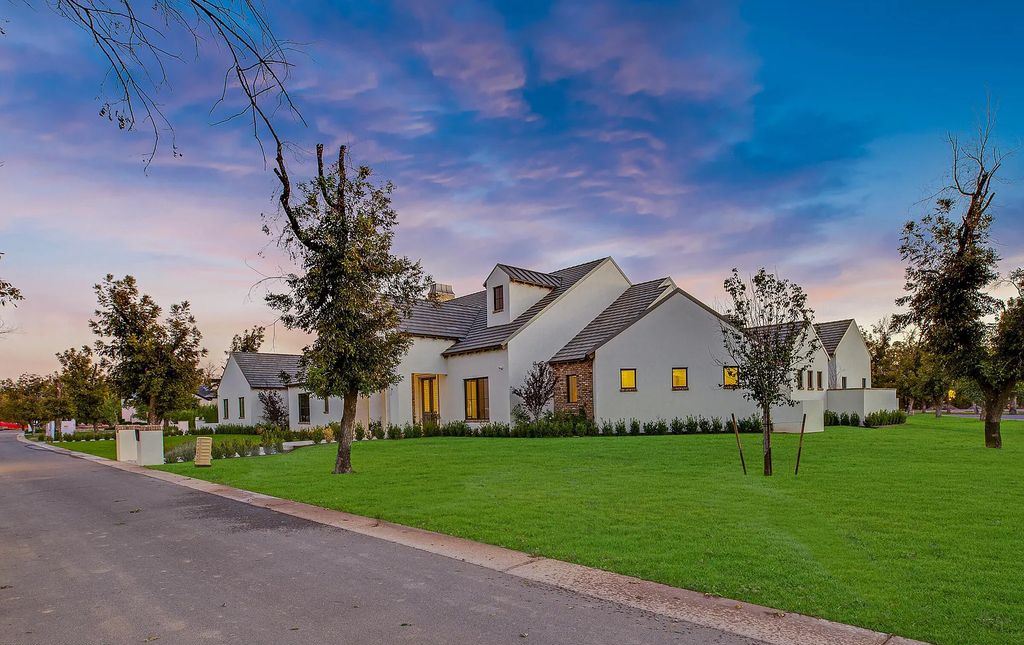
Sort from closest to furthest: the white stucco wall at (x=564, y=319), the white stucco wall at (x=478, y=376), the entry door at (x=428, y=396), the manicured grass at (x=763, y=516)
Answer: the manicured grass at (x=763, y=516)
the white stucco wall at (x=478, y=376)
the white stucco wall at (x=564, y=319)
the entry door at (x=428, y=396)

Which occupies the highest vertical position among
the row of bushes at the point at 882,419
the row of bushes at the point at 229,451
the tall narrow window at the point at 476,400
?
the tall narrow window at the point at 476,400

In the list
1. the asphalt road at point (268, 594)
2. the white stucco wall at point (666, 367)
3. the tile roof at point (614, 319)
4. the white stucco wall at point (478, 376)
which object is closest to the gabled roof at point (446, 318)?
the white stucco wall at point (478, 376)

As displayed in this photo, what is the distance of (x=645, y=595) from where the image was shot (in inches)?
216

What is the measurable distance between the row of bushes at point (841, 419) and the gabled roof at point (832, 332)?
659 centimetres

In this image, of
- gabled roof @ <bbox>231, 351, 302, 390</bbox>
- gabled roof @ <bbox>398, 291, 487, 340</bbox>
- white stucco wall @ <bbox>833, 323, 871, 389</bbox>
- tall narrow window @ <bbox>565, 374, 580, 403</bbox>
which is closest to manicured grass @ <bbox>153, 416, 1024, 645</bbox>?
tall narrow window @ <bbox>565, 374, 580, 403</bbox>

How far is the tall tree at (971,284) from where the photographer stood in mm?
17656

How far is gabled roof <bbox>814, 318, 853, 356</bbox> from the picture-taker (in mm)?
37562

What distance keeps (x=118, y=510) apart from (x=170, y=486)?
138 inches

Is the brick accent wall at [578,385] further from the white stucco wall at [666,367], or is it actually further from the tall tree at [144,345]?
the tall tree at [144,345]

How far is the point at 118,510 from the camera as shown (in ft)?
36.7

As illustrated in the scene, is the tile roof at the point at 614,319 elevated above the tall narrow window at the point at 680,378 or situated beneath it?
elevated above

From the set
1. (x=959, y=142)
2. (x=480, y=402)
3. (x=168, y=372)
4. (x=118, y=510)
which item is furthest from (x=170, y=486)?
(x=959, y=142)

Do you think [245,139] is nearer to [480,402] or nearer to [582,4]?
[582,4]

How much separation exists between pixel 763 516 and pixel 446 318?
83.6ft
